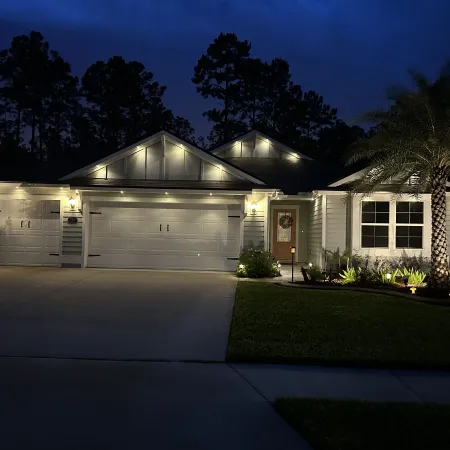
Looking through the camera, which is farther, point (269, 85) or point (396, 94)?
point (269, 85)

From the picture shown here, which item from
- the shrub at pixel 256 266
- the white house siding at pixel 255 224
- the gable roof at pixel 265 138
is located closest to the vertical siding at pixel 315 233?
the white house siding at pixel 255 224

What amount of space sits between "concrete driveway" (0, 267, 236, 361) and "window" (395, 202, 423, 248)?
17.5ft

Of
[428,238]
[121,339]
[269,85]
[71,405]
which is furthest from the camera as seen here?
[269,85]

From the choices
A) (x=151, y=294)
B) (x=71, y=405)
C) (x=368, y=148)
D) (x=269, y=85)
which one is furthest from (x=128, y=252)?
(x=269, y=85)

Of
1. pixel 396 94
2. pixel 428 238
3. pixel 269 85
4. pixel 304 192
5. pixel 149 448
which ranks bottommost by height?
pixel 149 448

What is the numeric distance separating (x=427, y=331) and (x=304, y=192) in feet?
31.6

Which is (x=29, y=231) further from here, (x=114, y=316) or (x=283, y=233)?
(x=283, y=233)

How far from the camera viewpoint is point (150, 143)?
15891mm

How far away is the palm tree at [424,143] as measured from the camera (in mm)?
11742

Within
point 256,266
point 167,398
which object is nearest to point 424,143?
point 256,266

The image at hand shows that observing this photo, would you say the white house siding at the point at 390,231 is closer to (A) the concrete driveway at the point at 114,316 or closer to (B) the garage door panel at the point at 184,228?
(A) the concrete driveway at the point at 114,316

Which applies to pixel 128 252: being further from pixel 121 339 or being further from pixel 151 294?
pixel 121 339

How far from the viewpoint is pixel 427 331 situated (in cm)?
782

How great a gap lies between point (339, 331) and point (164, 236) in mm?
9426
